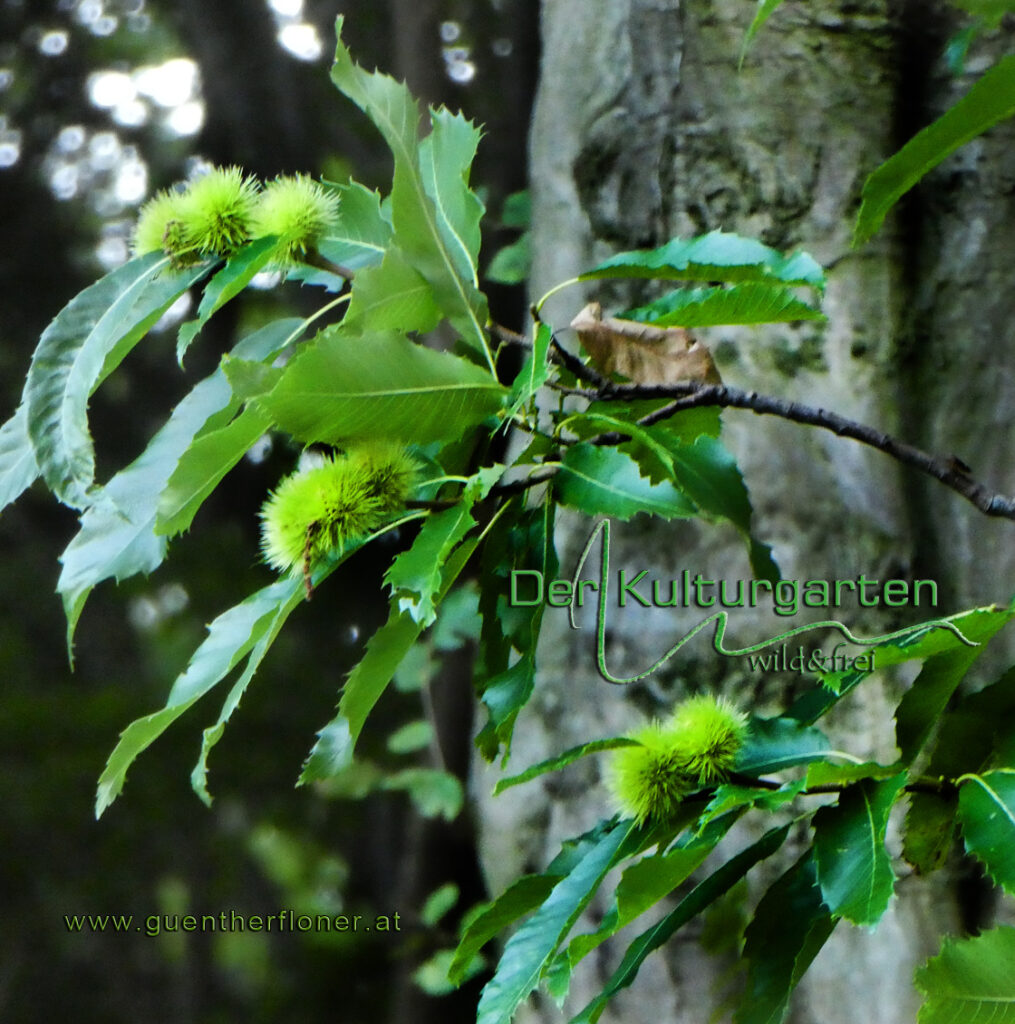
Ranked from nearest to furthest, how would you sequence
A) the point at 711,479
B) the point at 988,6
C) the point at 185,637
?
the point at 988,6, the point at 711,479, the point at 185,637

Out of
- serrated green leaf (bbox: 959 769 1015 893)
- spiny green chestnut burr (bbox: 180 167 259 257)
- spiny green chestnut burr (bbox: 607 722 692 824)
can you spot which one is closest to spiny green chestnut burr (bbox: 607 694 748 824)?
spiny green chestnut burr (bbox: 607 722 692 824)

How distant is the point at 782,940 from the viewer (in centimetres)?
50

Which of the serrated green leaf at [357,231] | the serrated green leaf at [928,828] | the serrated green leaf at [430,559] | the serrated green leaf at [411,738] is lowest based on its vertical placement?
the serrated green leaf at [411,738]

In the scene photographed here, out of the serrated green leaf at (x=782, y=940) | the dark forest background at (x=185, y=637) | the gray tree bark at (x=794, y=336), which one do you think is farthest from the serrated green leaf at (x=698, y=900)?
the dark forest background at (x=185, y=637)

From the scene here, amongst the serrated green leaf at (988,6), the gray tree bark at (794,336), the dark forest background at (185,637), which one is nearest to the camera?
the serrated green leaf at (988,6)

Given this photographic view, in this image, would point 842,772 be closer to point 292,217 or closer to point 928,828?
point 928,828

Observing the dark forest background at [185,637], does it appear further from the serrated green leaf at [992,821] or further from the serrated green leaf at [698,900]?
the serrated green leaf at [992,821]

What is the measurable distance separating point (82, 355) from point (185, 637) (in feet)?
2.38

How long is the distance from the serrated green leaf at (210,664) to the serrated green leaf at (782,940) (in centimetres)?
29

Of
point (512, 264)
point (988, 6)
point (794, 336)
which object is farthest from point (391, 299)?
point (512, 264)

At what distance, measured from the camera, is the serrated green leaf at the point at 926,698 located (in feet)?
1.69

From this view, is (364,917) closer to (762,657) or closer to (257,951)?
(257,951)

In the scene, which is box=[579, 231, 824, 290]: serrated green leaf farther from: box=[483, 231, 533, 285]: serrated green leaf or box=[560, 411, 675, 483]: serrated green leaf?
box=[483, 231, 533, 285]: serrated green leaf

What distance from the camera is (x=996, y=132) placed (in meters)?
0.93
